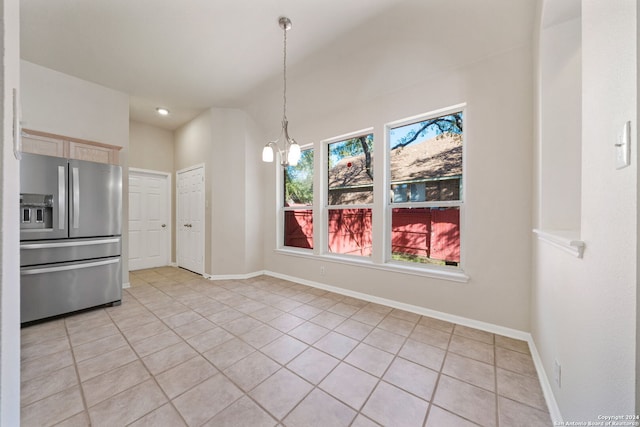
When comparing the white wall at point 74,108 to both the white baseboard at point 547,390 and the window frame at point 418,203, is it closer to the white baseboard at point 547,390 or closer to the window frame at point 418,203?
the window frame at point 418,203

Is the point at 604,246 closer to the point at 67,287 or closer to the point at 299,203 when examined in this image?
the point at 299,203

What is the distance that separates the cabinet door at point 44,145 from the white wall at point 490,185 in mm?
4090

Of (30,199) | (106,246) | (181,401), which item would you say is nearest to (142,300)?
(106,246)

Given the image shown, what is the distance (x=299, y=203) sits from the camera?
414 cm

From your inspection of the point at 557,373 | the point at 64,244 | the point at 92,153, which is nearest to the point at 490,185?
the point at 557,373

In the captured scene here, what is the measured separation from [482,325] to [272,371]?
209 cm

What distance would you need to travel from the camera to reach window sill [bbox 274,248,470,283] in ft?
8.15

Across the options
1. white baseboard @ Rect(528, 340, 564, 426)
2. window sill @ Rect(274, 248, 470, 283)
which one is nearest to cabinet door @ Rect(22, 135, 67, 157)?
window sill @ Rect(274, 248, 470, 283)

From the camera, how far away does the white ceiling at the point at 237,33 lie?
209 centimetres

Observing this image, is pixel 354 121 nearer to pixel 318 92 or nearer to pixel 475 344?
pixel 318 92

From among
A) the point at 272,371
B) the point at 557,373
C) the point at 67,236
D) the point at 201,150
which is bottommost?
the point at 272,371

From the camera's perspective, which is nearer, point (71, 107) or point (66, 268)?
point (66, 268)

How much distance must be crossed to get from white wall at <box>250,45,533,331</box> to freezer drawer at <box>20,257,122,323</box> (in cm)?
355

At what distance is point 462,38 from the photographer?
2203 millimetres
